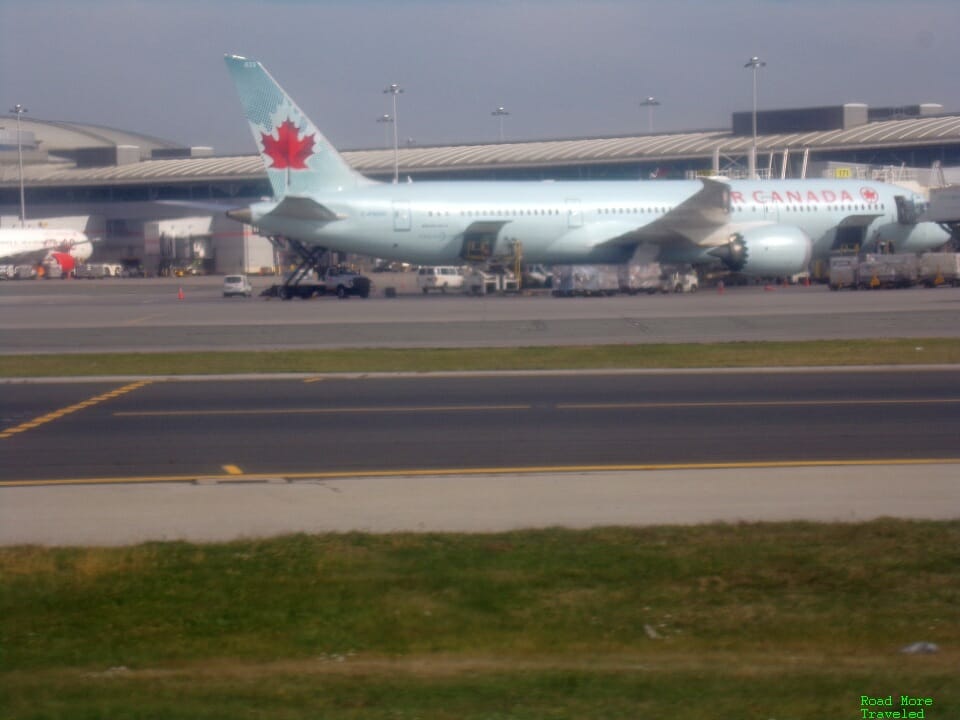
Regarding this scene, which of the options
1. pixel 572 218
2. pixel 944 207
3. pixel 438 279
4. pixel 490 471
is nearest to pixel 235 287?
pixel 438 279

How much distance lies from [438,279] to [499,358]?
32.6 meters

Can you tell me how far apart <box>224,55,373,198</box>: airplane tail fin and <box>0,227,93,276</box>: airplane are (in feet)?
140

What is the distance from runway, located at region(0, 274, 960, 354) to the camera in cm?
2945

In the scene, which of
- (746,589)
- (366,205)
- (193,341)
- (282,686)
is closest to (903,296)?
(366,205)

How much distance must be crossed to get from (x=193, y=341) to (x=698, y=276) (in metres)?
28.1

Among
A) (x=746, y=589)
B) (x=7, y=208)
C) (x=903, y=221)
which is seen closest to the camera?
(x=746, y=589)

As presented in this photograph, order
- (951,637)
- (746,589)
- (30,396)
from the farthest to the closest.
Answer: (30,396), (746,589), (951,637)

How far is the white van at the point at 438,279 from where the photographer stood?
56.5 metres

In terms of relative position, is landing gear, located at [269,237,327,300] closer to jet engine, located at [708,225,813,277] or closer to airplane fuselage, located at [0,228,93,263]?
jet engine, located at [708,225,813,277]

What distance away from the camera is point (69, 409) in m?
18.6

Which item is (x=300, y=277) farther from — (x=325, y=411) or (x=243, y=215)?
(x=325, y=411)

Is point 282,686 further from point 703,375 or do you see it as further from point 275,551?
point 703,375

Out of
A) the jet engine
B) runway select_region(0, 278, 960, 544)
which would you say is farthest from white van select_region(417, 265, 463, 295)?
runway select_region(0, 278, 960, 544)

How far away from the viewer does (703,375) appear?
71.6 feet
